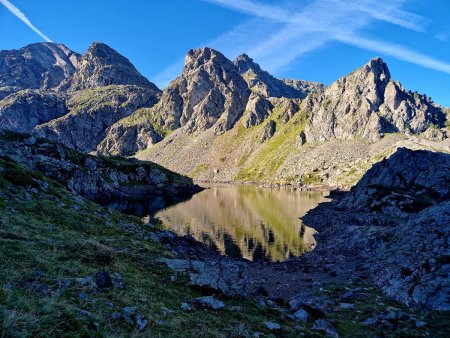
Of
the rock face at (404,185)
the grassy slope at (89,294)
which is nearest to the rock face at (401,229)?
the rock face at (404,185)

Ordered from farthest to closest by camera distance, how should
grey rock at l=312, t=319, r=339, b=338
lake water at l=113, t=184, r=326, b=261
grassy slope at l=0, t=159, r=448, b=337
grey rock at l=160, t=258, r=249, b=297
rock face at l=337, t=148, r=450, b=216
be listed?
rock face at l=337, t=148, r=450, b=216
lake water at l=113, t=184, r=326, b=261
grey rock at l=160, t=258, r=249, b=297
grey rock at l=312, t=319, r=339, b=338
grassy slope at l=0, t=159, r=448, b=337

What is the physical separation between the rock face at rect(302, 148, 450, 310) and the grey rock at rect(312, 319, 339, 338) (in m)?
11.0

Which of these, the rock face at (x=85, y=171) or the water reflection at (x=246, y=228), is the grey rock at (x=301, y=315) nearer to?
the water reflection at (x=246, y=228)

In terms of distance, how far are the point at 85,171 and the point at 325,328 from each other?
117502 mm

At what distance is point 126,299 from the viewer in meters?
17.3

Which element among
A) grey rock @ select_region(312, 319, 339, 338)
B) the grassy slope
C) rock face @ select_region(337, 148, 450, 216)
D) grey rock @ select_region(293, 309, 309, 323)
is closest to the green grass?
the grassy slope

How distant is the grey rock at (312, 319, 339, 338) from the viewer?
846 inches

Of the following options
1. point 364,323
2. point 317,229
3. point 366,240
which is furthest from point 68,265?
point 317,229

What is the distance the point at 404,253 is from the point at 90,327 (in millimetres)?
39418

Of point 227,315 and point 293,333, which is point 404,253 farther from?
point 227,315

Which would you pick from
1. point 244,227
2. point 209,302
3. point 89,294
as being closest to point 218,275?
point 209,302

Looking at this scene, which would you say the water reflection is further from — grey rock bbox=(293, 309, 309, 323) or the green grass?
the green grass

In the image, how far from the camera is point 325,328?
2220 cm

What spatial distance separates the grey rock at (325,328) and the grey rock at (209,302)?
6881mm
